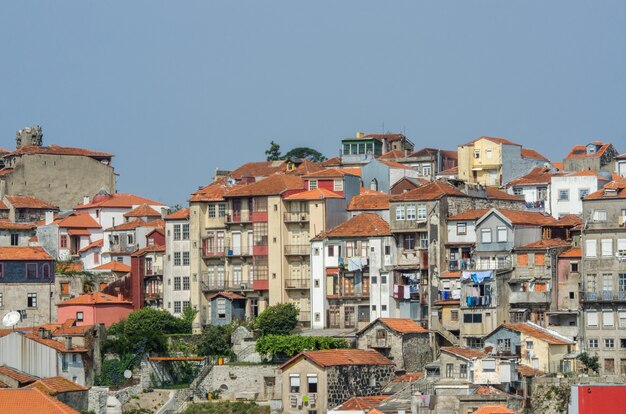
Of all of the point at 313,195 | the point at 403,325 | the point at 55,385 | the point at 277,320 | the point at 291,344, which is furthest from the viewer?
the point at 313,195

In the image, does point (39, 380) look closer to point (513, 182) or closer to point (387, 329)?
point (387, 329)

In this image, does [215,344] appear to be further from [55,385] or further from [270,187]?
[270,187]

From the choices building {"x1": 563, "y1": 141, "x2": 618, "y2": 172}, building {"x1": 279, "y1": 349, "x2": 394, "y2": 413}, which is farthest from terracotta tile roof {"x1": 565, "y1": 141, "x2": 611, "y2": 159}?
building {"x1": 279, "y1": 349, "x2": 394, "y2": 413}

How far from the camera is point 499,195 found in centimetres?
11044

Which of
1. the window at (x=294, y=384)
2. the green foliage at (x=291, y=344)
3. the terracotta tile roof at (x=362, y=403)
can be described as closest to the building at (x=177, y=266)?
the green foliage at (x=291, y=344)

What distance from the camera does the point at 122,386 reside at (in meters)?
102

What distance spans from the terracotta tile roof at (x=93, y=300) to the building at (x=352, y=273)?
1342cm

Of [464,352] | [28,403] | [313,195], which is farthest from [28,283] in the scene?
[464,352]

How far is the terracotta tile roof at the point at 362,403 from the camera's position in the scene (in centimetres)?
9062

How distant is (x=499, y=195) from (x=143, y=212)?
2757 cm

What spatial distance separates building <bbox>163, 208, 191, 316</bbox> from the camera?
4414 inches

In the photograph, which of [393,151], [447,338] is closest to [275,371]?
[447,338]

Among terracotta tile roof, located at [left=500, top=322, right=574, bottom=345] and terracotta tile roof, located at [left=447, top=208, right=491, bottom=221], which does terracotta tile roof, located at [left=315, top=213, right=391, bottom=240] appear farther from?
terracotta tile roof, located at [left=500, top=322, right=574, bottom=345]

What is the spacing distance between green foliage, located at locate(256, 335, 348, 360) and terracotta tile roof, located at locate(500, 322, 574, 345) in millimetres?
9986
